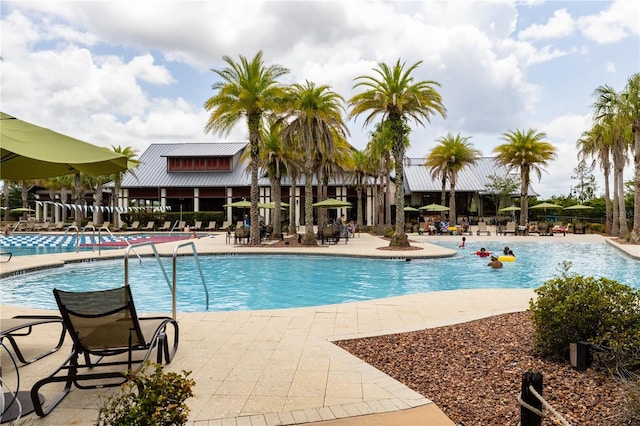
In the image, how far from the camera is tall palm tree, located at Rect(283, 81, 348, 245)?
20984 millimetres

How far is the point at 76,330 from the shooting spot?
13.1ft

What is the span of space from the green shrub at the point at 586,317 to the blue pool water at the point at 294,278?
613 centimetres

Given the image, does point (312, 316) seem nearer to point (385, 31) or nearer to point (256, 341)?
point (256, 341)

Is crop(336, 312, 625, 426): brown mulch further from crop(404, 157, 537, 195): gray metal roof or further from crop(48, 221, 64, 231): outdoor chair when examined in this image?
crop(48, 221, 64, 231): outdoor chair

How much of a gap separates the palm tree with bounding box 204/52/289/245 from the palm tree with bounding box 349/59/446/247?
385 cm

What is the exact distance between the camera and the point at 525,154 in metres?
32.8

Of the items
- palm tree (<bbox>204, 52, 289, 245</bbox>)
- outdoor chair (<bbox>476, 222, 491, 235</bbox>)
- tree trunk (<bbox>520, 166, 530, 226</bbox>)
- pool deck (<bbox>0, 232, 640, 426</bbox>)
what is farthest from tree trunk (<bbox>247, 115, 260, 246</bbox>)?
tree trunk (<bbox>520, 166, 530, 226</bbox>)

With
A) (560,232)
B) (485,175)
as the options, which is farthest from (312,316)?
(485,175)

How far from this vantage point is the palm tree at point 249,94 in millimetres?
20016

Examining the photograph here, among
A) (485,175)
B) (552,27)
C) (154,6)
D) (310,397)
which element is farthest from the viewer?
(485,175)

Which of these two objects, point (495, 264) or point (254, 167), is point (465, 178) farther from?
point (495, 264)

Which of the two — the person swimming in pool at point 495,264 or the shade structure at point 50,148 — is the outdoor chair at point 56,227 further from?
the shade structure at point 50,148

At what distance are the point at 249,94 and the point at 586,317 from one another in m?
17.7

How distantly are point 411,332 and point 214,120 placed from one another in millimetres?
17457
